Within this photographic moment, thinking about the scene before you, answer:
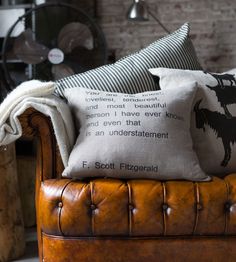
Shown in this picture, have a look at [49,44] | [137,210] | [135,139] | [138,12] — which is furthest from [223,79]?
[49,44]

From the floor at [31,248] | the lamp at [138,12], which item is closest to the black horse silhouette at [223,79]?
the floor at [31,248]

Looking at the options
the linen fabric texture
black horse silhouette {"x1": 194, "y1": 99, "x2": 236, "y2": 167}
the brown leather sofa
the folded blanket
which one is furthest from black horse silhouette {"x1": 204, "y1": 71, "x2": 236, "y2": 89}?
the folded blanket

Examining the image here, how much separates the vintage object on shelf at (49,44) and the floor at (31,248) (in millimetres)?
1044

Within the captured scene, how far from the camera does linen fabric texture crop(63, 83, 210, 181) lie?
154 centimetres

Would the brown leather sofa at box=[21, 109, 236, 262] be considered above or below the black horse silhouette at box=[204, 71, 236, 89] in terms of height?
below

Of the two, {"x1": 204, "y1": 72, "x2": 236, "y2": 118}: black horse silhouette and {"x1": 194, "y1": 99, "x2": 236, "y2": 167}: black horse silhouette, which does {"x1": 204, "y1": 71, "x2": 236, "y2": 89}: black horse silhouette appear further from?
{"x1": 194, "y1": 99, "x2": 236, "y2": 167}: black horse silhouette

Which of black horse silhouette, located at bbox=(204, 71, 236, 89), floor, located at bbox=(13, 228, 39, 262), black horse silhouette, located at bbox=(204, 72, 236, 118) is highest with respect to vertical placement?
black horse silhouette, located at bbox=(204, 71, 236, 89)

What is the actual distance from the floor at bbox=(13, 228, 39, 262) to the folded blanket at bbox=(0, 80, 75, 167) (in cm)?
74

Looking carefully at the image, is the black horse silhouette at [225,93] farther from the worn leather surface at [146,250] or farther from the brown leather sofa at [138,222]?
the worn leather surface at [146,250]

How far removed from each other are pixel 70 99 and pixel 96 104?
122 mm

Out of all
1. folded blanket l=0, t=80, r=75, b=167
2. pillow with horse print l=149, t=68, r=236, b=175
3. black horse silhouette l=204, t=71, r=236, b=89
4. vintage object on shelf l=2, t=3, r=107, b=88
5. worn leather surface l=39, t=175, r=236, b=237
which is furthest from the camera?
vintage object on shelf l=2, t=3, r=107, b=88

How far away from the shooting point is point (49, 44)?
3055 millimetres

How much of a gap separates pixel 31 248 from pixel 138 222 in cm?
102

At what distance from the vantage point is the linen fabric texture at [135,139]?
1.54m
